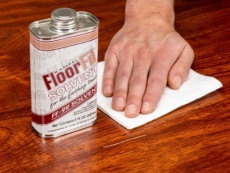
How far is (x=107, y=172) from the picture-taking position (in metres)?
0.76

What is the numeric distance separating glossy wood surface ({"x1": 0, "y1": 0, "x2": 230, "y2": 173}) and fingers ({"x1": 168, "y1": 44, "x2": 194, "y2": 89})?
4 centimetres

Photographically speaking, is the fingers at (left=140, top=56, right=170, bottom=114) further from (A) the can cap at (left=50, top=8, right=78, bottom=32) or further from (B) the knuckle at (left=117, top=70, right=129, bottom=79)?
(A) the can cap at (left=50, top=8, right=78, bottom=32)

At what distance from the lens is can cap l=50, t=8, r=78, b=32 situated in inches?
29.2

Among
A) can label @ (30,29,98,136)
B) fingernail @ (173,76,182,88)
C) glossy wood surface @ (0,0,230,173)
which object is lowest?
glossy wood surface @ (0,0,230,173)

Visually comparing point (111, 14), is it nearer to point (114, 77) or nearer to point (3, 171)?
point (114, 77)

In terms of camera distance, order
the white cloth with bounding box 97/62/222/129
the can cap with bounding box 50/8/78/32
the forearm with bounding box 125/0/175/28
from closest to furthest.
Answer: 1. the can cap with bounding box 50/8/78/32
2. the white cloth with bounding box 97/62/222/129
3. the forearm with bounding box 125/0/175/28

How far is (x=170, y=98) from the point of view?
917 millimetres

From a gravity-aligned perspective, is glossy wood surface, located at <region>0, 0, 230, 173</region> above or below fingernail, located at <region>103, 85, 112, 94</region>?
below

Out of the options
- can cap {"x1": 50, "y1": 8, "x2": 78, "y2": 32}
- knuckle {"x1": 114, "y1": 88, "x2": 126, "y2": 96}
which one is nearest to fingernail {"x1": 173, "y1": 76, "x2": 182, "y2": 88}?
knuckle {"x1": 114, "y1": 88, "x2": 126, "y2": 96}

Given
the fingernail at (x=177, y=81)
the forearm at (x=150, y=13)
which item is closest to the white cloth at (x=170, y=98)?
the fingernail at (x=177, y=81)

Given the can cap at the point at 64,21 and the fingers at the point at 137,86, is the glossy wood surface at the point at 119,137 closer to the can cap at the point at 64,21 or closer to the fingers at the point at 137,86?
the fingers at the point at 137,86

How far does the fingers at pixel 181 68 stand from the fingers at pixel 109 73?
0.10 metres

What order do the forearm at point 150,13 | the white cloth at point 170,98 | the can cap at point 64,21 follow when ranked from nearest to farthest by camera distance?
the can cap at point 64,21
the white cloth at point 170,98
the forearm at point 150,13

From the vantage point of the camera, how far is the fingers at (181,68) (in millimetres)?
943
